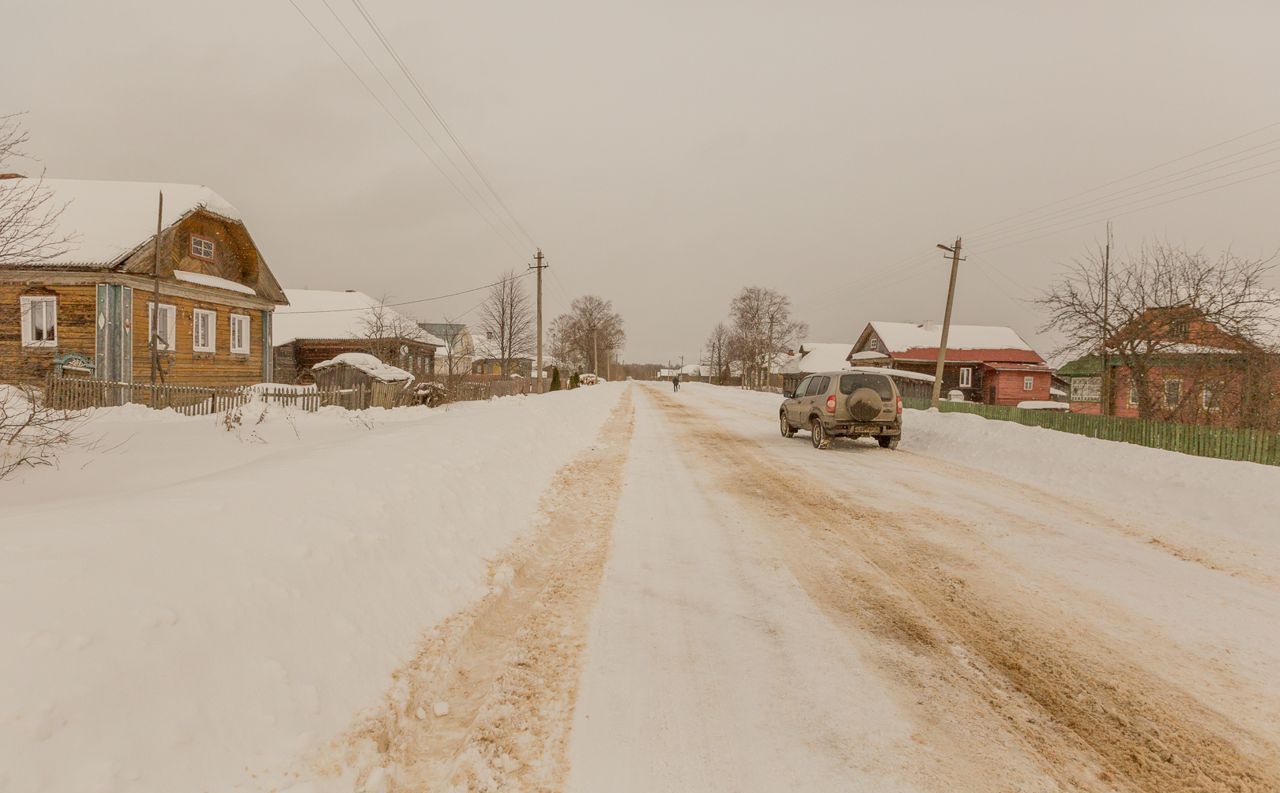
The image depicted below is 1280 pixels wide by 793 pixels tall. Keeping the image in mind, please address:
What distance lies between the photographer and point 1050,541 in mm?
6020

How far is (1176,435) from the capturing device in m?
11.5

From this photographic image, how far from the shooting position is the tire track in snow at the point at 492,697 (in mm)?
2451

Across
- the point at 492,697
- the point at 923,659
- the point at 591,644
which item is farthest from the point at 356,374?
the point at 923,659

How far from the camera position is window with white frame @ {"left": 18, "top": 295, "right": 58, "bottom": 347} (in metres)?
18.8

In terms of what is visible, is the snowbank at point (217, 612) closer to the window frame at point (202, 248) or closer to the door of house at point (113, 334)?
the door of house at point (113, 334)

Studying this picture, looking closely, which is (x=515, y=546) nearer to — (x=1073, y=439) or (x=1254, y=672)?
(x=1254, y=672)

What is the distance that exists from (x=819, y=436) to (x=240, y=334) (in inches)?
988

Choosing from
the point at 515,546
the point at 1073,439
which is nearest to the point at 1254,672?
the point at 515,546

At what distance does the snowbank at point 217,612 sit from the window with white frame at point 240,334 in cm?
2149

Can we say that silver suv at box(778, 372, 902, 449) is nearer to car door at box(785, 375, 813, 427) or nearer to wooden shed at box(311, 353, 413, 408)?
car door at box(785, 375, 813, 427)

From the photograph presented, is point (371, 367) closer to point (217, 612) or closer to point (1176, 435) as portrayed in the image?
point (217, 612)

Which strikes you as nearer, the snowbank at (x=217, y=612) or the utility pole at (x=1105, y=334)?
the snowbank at (x=217, y=612)

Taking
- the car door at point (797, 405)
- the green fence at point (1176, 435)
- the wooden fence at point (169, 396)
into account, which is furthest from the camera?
the car door at point (797, 405)

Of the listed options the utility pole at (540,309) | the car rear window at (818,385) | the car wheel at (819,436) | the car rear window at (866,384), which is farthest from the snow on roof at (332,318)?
the car rear window at (866,384)
